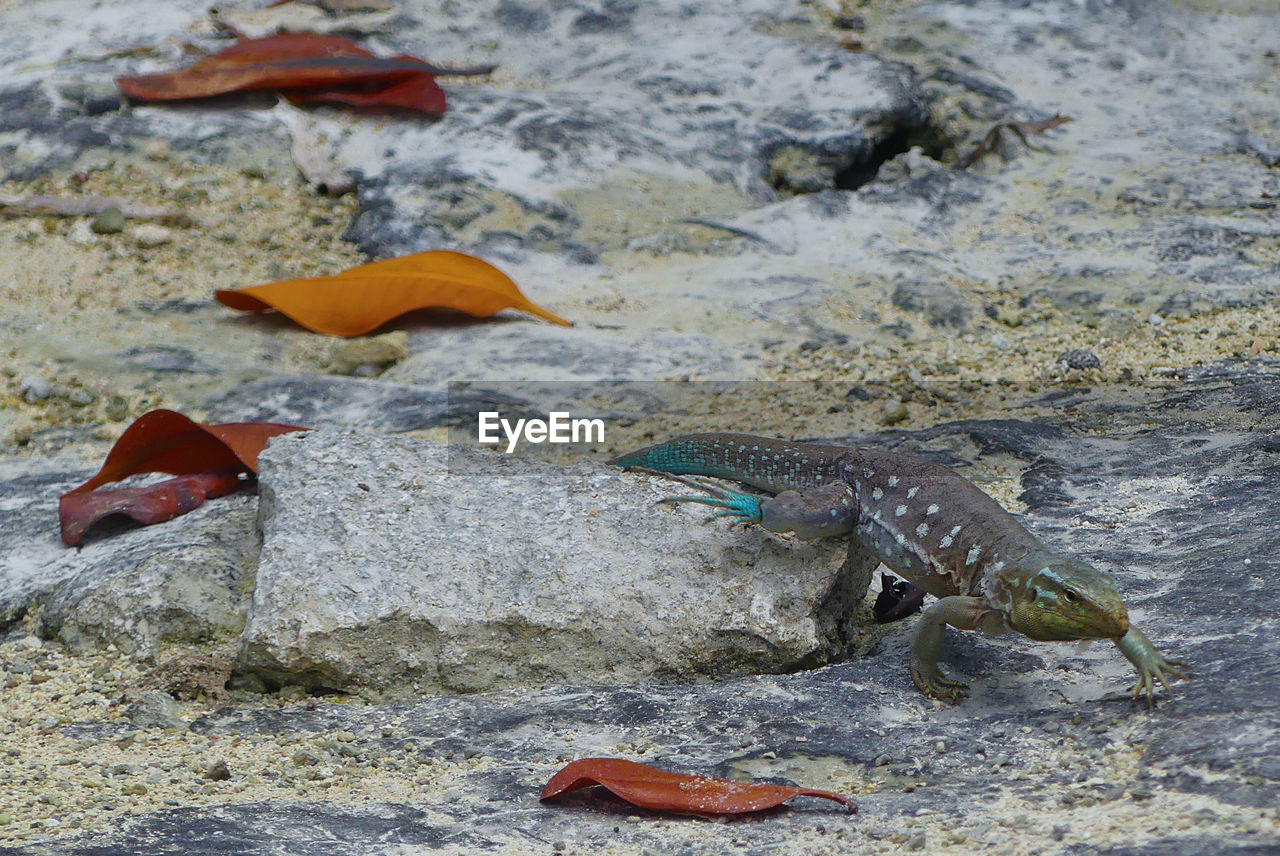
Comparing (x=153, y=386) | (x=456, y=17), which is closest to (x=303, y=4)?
(x=456, y=17)

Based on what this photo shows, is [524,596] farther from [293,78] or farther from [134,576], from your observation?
[293,78]

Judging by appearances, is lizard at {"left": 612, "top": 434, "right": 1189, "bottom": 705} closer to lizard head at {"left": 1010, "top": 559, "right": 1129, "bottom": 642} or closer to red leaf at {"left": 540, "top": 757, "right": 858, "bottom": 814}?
lizard head at {"left": 1010, "top": 559, "right": 1129, "bottom": 642}

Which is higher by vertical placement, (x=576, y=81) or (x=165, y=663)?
(x=576, y=81)

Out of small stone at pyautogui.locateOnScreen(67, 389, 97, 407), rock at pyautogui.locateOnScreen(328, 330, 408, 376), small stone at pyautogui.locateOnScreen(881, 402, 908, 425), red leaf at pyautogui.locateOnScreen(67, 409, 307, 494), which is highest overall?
small stone at pyautogui.locateOnScreen(881, 402, 908, 425)

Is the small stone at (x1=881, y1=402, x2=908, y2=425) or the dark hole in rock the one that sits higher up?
the dark hole in rock

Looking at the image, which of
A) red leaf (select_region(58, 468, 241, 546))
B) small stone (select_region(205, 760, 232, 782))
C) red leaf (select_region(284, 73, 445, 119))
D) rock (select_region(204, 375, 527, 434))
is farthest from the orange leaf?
small stone (select_region(205, 760, 232, 782))

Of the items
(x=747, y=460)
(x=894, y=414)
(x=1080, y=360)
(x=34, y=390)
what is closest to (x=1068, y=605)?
(x=747, y=460)

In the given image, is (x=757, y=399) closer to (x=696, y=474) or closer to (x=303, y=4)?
(x=696, y=474)
